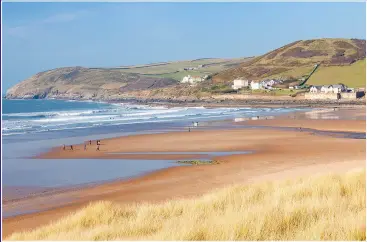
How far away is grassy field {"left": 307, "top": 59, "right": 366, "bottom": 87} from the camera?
3798 inches

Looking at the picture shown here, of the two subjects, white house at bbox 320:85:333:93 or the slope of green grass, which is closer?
white house at bbox 320:85:333:93

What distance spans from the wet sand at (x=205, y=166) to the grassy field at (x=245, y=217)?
2.57 metres

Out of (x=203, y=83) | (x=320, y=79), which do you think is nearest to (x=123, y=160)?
(x=320, y=79)

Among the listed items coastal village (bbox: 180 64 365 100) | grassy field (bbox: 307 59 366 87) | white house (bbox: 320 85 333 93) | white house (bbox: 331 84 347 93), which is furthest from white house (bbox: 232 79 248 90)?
white house (bbox: 331 84 347 93)

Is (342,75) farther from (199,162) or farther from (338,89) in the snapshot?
(199,162)

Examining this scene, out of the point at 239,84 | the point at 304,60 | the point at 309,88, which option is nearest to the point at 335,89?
the point at 309,88

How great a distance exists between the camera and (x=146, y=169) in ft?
63.7

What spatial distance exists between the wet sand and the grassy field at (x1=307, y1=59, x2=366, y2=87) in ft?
210

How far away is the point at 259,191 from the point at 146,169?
9.27 metres

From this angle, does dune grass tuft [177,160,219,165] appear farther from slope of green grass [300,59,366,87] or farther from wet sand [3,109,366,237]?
slope of green grass [300,59,366,87]

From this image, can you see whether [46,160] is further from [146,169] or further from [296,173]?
[296,173]

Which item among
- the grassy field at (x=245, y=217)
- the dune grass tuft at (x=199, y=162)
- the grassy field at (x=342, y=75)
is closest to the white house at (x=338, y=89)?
the grassy field at (x=342, y=75)

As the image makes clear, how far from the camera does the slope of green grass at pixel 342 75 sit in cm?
9649

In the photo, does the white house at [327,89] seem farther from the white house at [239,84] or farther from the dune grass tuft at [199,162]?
the dune grass tuft at [199,162]
